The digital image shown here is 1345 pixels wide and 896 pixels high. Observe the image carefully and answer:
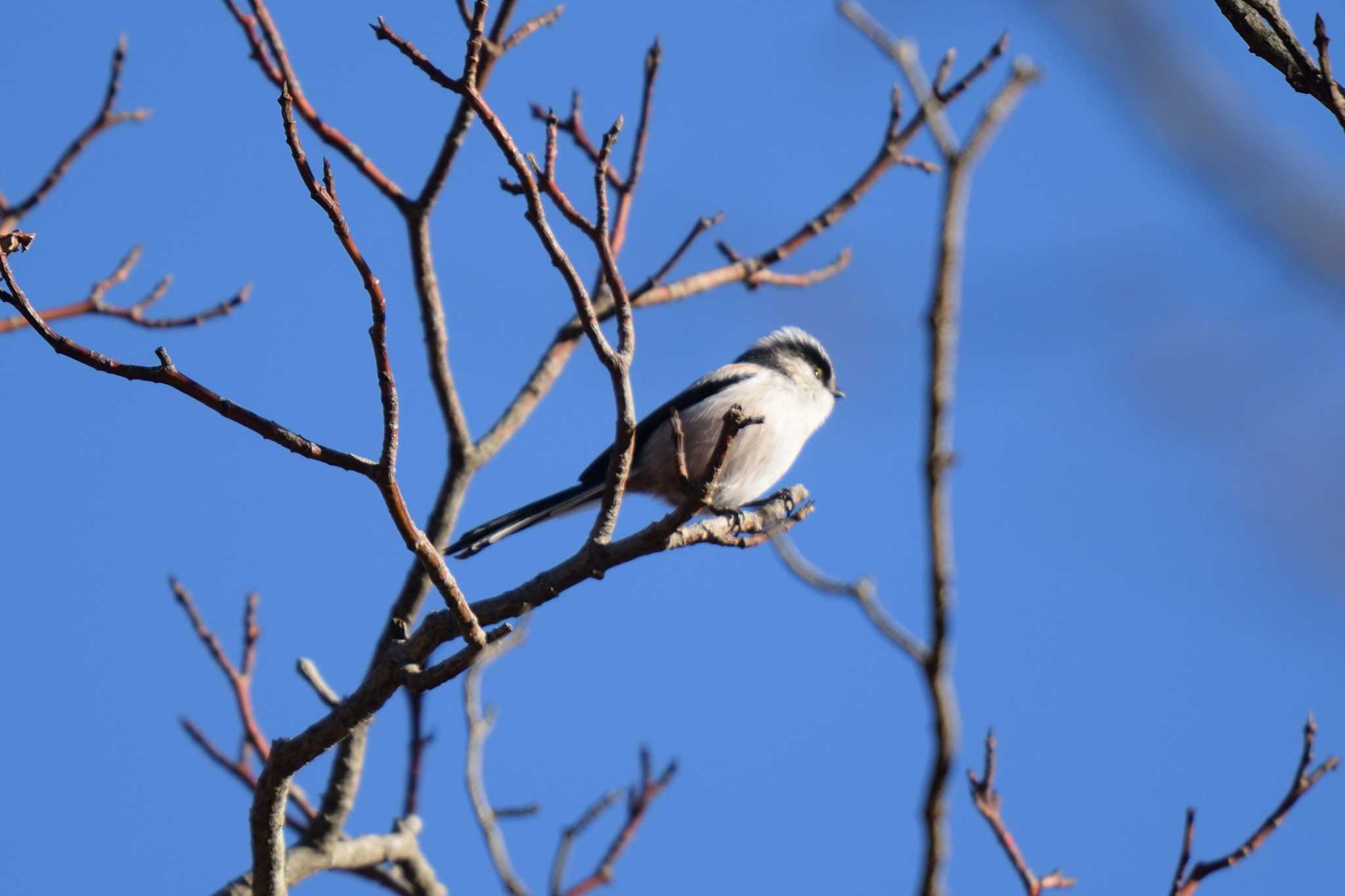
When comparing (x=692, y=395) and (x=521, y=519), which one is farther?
(x=692, y=395)

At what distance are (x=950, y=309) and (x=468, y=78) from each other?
162 cm

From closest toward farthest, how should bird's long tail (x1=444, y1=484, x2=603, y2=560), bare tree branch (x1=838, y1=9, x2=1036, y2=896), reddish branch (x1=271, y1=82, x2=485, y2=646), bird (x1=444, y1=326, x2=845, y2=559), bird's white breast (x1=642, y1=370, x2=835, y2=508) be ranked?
bare tree branch (x1=838, y1=9, x2=1036, y2=896)
reddish branch (x1=271, y1=82, x2=485, y2=646)
bird's long tail (x1=444, y1=484, x2=603, y2=560)
bird (x1=444, y1=326, x2=845, y2=559)
bird's white breast (x1=642, y1=370, x2=835, y2=508)

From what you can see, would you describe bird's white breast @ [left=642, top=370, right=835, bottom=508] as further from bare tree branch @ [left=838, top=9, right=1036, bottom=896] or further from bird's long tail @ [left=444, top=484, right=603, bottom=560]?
bare tree branch @ [left=838, top=9, right=1036, bottom=896]

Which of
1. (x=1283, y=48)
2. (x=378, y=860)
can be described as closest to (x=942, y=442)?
(x=1283, y=48)

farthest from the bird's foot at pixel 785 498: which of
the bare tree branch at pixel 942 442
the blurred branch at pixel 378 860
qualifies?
the bare tree branch at pixel 942 442

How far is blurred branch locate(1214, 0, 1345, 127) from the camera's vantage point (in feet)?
7.89

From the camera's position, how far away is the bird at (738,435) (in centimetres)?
486

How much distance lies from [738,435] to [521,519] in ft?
2.64

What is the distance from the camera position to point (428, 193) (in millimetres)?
4469

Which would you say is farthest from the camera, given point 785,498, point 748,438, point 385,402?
point 748,438

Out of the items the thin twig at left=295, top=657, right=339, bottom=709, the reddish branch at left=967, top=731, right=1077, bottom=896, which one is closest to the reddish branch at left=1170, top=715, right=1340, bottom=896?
the reddish branch at left=967, top=731, right=1077, bottom=896

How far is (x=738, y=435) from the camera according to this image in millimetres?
4738

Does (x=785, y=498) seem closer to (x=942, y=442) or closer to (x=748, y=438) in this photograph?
(x=748, y=438)

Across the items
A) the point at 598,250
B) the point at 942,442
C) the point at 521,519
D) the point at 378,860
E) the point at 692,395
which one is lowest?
the point at 942,442
